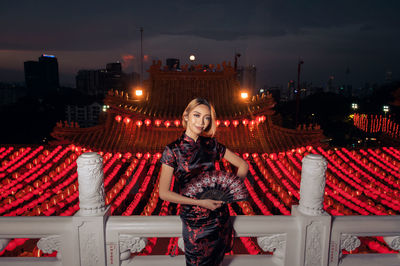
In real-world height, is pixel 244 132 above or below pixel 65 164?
above

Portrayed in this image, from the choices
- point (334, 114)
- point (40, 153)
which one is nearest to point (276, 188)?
point (40, 153)

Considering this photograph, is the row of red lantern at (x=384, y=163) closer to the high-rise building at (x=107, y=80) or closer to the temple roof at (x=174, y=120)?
the temple roof at (x=174, y=120)

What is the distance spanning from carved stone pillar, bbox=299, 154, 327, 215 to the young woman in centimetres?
74

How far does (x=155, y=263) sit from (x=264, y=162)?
483 cm

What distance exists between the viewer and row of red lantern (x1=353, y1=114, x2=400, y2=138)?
49.1 feet

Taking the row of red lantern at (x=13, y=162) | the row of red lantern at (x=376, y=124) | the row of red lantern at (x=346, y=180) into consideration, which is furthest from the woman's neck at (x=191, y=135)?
the row of red lantern at (x=376, y=124)

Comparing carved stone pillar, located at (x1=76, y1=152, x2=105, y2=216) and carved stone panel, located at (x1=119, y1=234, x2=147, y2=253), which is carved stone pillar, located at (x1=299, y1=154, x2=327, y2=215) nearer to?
carved stone panel, located at (x1=119, y1=234, x2=147, y2=253)

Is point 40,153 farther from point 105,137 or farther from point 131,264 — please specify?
point 131,264

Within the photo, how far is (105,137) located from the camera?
22.2ft

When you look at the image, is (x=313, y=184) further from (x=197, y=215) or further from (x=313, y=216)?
(x=197, y=215)

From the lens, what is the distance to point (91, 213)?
2117 mm

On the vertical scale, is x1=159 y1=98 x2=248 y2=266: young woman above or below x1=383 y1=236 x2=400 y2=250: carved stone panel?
above

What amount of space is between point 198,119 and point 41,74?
60.3 metres

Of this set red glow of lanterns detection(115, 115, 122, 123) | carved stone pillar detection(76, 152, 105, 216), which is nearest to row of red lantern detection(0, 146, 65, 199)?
red glow of lanterns detection(115, 115, 122, 123)
